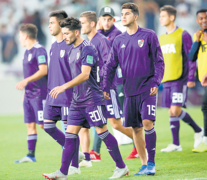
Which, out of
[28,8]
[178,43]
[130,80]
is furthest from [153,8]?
[130,80]

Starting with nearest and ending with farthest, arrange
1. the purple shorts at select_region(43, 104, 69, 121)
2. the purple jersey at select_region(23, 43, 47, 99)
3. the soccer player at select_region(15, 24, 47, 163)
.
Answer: the purple shorts at select_region(43, 104, 69, 121) < the purple jersey at select_region(23, 43, 47, 99) < the soccer player at select_region(15, 24, 47, 163)

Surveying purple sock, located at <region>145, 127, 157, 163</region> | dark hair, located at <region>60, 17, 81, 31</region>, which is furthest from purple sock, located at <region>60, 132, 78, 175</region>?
dark hair, located at <region>60, 17, 81, 31</region>

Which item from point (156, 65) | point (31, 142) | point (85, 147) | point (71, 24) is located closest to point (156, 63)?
point (156, 65)

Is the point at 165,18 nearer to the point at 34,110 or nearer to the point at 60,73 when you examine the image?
the point at 60,73

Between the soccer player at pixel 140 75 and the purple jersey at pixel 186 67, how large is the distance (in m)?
2.10

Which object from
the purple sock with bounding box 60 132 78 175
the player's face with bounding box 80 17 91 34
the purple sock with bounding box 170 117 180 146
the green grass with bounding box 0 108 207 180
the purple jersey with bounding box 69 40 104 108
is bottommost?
the green grass with bounding box 0 108 207 180

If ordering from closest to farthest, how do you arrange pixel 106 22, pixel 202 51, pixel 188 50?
pixel 202 51, pixel 106 22, pixel 188 50

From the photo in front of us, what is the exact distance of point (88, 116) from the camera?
14.5ft

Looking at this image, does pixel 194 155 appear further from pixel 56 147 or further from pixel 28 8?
pixel 28 8

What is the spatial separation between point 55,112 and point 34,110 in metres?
1.04

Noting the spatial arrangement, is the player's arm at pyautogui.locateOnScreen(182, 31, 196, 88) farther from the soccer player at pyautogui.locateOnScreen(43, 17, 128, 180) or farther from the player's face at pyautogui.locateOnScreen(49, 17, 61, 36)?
the soccer player at pyautogui.locateOnScreen(43, 17, 128, 180)

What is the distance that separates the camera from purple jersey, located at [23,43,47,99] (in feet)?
19.7

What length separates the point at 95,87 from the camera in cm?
452

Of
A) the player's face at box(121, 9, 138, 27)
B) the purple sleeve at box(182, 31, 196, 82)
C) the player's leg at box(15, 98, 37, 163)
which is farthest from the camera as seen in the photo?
the purple sleeve at box(182, 31, 196, 82)
